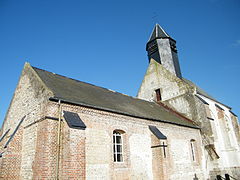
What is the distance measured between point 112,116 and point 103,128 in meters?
0.90

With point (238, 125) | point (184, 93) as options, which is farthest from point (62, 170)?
point (238, 125)

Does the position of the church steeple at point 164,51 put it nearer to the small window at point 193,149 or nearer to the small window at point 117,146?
the small window at point 193,149

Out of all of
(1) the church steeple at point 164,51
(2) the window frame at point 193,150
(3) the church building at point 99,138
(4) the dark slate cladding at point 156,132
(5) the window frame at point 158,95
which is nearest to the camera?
(3) the church building at point 99,138

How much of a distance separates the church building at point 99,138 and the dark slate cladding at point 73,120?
0.04 meters

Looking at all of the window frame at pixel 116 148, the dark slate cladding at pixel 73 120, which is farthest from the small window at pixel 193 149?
the dark slate cladding at pixel 73 120

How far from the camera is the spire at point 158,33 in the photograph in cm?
2091

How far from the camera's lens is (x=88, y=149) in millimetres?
8617

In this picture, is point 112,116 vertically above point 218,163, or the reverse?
point 112,116

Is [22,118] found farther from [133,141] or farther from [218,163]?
[218,163]

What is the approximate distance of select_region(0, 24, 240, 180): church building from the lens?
25.5ft

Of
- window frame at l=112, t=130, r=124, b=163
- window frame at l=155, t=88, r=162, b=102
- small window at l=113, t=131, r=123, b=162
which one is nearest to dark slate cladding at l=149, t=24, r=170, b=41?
window frame at l=155, t=88, r=162, b=102

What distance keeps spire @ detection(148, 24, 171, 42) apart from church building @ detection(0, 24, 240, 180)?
22.5 ft

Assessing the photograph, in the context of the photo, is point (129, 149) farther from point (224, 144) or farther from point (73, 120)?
point (224, 144)

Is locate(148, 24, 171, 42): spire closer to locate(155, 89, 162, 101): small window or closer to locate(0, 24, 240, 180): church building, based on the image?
locate(155, 89, 162, 101): small window
